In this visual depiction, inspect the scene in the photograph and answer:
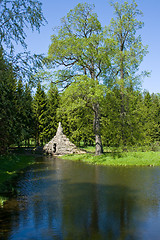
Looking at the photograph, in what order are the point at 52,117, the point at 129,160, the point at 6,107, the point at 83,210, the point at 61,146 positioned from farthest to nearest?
the point at 52,117
the point at 61,146
the point at 129,160
the point at 6,107
the point at 83,210

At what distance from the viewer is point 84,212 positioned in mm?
9570

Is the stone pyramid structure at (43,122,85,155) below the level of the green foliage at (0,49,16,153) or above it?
below

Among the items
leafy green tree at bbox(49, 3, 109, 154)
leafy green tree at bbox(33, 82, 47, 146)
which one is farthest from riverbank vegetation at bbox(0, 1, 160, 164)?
leafy green tree at bbox(33, 82, 47, 146)

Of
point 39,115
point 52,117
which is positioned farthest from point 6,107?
point 52,117

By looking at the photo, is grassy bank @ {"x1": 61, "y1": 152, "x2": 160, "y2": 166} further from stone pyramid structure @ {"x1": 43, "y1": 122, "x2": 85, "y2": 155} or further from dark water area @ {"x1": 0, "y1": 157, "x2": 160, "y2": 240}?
stone pyramid structure @ {"x1": 43, "y1": 122, "x2": 85, "y2": 155}

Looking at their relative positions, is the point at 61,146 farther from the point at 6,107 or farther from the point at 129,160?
the point at 6,107

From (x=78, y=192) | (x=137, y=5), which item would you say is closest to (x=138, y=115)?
(x=137, y=5)

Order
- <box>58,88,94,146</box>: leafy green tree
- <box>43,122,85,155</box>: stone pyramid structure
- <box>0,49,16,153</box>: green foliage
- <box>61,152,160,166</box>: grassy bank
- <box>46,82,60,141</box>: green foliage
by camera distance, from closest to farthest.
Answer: <box>0,49,16,153</box>: green foliage
<box>61,152,160,166</box>: grassy bank
<box>58,88,94,146</box>: leafy green tree
<box>43,122,85,155</box>: stone pyramid structure
<box>46,82,60,141</box>: green foliage

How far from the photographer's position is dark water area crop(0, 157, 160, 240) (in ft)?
24.8

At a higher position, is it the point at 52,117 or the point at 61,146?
the point at 52,117

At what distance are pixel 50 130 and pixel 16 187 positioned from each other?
34.3m

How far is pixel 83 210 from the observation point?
387 inches

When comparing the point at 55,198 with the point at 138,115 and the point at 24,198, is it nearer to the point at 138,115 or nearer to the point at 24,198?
the point at 24,198

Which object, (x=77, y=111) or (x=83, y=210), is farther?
(x=77, y=111)
